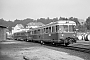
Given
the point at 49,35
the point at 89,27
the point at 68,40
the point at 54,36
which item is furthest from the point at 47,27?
the point at 89,27

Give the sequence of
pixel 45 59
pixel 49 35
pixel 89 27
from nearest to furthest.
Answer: pixel 45 59 → pixel 49 35 → pixel 89 27

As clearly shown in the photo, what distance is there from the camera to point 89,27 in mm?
86938

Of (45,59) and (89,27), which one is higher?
(89,27)

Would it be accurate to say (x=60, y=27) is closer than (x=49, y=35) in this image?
Yes

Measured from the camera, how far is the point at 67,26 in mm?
20938

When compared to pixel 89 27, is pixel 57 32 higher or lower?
lower

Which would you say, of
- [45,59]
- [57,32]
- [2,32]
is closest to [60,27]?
[57,32]

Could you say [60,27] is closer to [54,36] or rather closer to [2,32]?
[54,36]

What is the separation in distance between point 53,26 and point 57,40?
2141 millimetres

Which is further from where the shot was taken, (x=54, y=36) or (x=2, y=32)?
(x=2, y=32)

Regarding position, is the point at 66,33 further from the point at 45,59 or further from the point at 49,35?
the point at 45,59

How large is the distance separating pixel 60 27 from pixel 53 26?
4.31 feet

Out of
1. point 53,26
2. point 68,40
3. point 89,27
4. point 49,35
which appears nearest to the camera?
point 68,40

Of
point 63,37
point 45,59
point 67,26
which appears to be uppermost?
point 67,26
